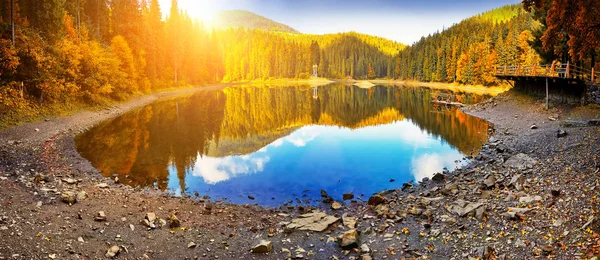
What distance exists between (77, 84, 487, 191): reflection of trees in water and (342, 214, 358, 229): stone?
31.9 ft

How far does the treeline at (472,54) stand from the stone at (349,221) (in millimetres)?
36684

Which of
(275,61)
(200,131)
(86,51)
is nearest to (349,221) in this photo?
(200,131)

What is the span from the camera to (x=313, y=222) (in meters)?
13.5

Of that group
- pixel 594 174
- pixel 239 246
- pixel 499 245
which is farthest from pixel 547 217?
pixel 239 246

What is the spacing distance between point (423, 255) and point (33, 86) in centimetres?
3564

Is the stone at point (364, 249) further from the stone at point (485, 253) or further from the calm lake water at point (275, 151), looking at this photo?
the calm lake water at point (275, 151)

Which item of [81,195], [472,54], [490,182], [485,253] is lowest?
[485,253]

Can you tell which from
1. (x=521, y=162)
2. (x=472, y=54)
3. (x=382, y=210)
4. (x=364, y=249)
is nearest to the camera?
(x=364, y=249)

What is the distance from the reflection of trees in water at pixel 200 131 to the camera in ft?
76.5

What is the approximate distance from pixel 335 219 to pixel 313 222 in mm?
875

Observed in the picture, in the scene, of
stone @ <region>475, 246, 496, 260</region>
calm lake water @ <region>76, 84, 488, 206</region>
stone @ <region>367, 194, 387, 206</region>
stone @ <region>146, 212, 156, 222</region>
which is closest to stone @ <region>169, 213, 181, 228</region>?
stone @ <region>146, 212, 156, 222</region>

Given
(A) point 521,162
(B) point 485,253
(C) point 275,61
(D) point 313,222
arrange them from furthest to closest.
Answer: (C) point 275,61, (A) point 521,162, (D) point 313,222, (B) point 485,253

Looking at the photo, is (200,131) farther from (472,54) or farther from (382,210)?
(472,54)

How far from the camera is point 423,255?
10414 millimetres
